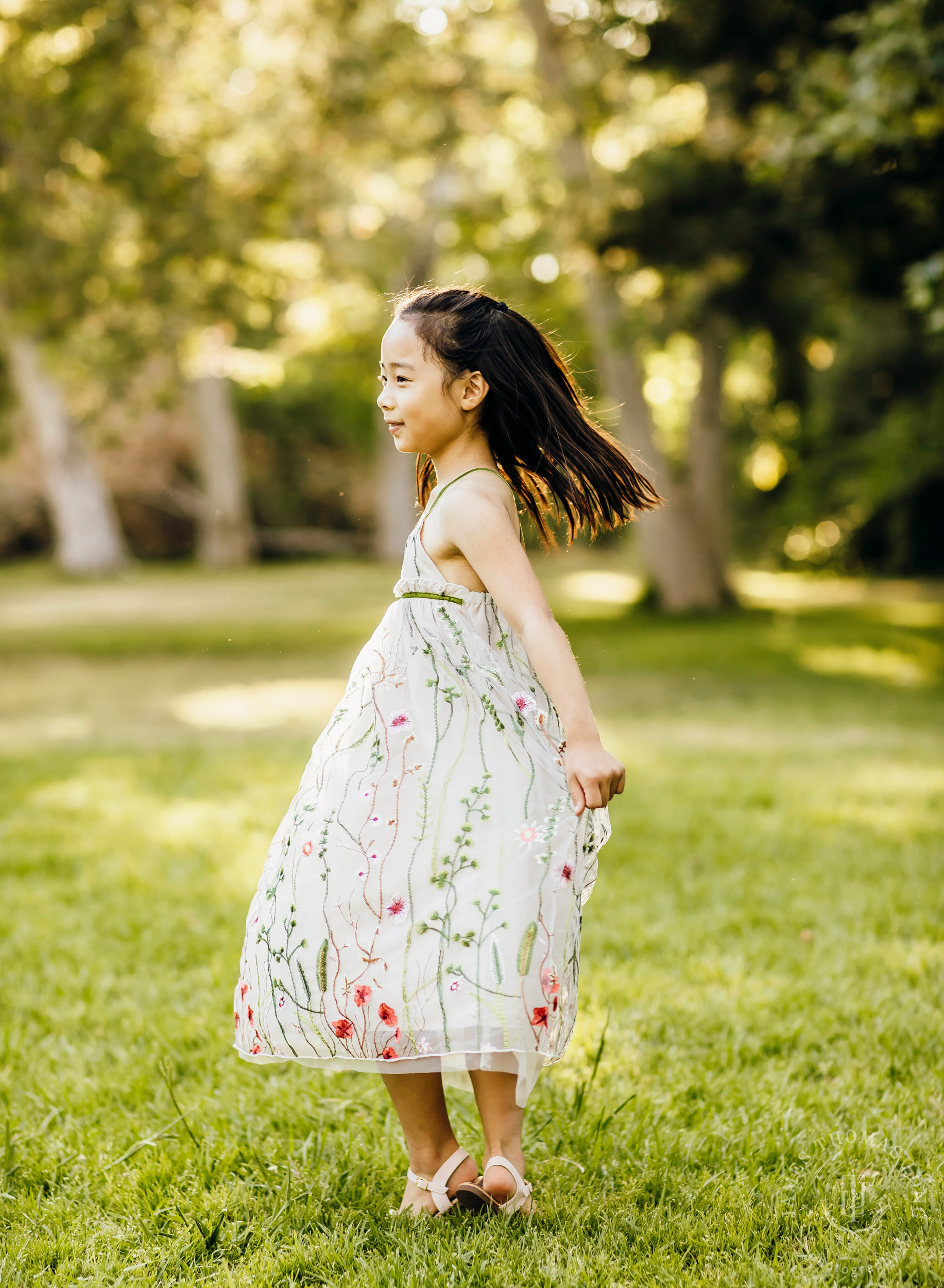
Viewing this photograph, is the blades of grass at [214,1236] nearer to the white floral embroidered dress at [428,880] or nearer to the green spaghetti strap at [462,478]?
the white floral embroidered dress at [428,880]

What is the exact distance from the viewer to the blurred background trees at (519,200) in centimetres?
867

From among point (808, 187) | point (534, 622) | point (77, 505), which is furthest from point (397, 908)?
point (77, 505)

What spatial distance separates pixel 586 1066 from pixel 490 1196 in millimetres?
803

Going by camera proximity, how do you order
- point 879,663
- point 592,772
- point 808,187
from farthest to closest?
point 879,663, point 808,187, point 592,772

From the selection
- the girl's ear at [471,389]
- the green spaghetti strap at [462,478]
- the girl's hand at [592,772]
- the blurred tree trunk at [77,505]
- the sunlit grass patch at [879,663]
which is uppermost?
the blurred tree trunk at [77,505]

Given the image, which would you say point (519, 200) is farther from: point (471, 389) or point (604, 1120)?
point (604, 1120)

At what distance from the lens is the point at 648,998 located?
129 inches

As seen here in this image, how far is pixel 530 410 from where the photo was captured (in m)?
2.28

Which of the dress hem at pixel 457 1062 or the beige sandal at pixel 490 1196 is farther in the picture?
the beige sandal at pixel 490 1196

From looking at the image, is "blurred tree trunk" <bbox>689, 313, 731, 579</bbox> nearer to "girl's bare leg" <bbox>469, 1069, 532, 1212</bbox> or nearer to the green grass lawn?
the green grass lawn

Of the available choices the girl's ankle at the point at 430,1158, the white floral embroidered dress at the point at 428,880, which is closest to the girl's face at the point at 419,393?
the white floral embroidered dress at the point at 428,880

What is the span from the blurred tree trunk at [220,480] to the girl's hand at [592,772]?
2643cm

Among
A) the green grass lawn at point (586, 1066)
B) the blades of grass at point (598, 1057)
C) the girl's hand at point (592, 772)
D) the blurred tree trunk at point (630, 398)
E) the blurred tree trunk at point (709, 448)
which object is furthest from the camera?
the blurred tree trunk at point (709, 448)

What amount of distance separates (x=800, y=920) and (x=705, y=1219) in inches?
74.8
